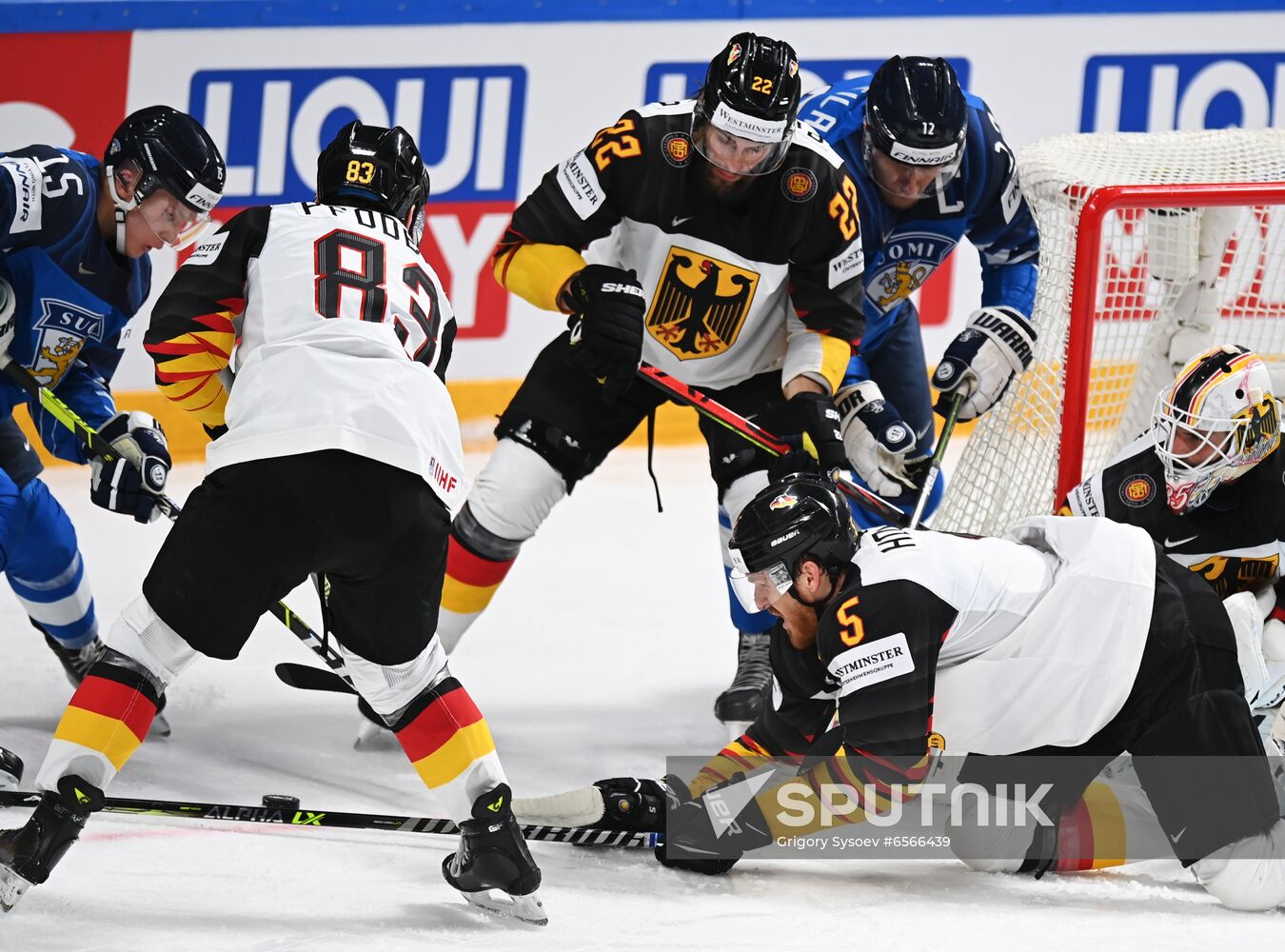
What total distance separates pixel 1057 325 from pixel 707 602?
42.8 inches

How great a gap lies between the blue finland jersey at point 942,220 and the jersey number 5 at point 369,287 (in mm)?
1262

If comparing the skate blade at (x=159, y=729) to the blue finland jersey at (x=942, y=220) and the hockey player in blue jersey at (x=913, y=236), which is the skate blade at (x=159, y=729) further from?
the blue finland jersey at (x=942, y=220)

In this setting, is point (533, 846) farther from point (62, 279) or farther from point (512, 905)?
point (62, 279)

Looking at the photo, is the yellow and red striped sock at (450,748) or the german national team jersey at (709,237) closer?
the yellow and red striped sock at (450,748)

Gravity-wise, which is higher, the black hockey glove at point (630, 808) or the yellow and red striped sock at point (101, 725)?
the yellow and red striped sock at point (101, 725)

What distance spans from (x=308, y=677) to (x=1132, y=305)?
2044mm

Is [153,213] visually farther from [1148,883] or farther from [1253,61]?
[1253,61]

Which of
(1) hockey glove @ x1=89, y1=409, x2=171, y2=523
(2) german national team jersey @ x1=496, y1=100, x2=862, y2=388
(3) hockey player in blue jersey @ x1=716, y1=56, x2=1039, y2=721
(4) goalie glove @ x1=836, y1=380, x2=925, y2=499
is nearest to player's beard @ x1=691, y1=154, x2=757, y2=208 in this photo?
(2) german national team jersey @ x1=496, y1=100, x2=862, y2=388

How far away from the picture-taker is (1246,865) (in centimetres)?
242

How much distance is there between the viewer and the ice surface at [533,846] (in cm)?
224

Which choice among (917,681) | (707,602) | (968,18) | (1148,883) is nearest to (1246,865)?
(1148,883)

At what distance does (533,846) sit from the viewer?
2.63 metres

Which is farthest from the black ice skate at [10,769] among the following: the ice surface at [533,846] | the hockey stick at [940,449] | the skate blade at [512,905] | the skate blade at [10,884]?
the hockey stick at [940,449]

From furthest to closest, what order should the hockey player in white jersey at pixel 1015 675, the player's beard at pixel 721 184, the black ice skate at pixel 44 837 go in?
the player's beard at pixel 721 184, the hockey player in white jersey at pixel 1015 675, the black ice skate at pixel 44 837
